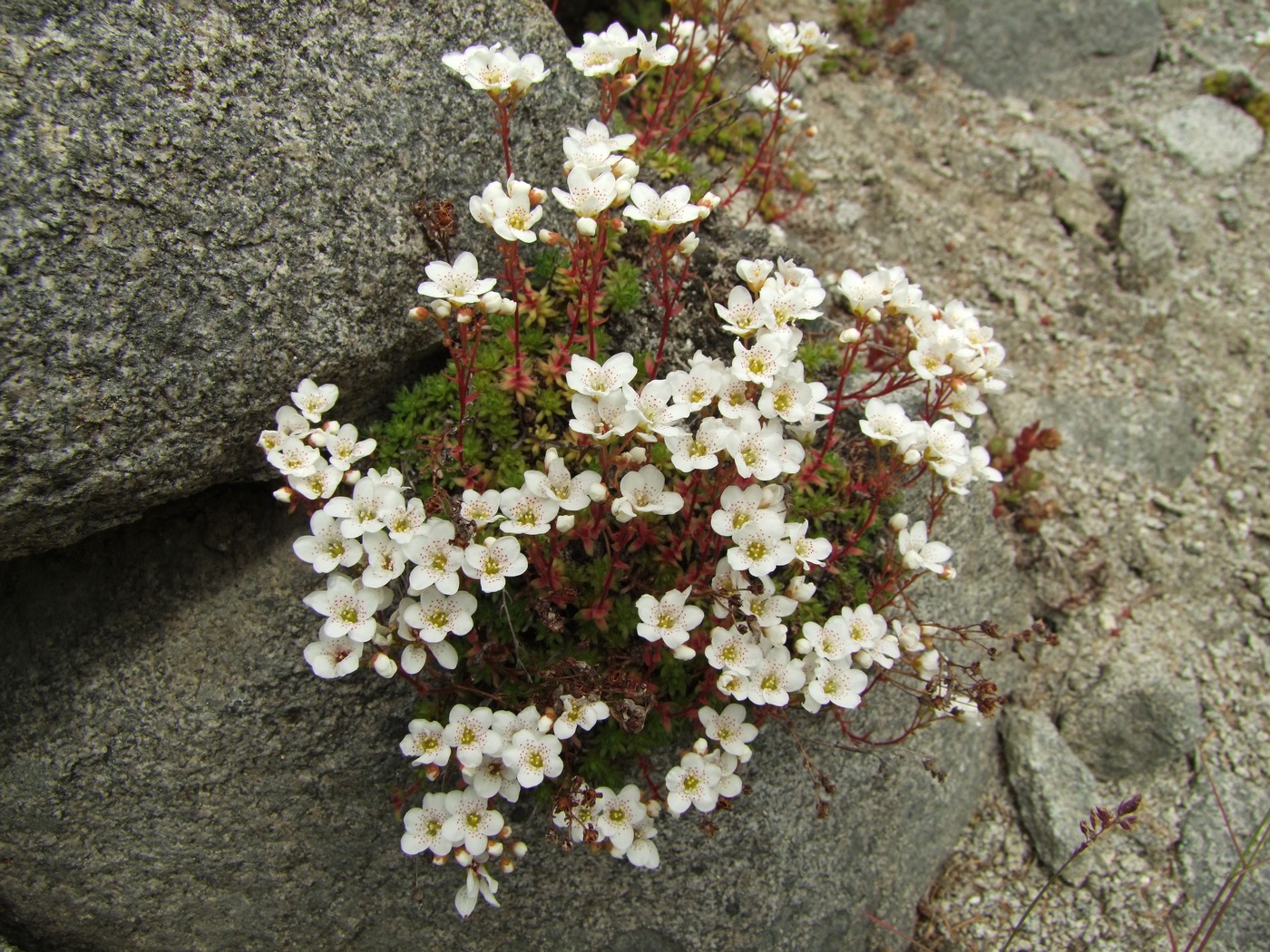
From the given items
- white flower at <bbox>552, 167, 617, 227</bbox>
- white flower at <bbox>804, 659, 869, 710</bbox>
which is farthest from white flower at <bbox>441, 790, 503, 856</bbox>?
white flower at <bbox>552, 167, 617, 227</bbox>

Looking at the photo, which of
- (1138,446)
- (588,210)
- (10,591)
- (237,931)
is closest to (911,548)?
(588,210)

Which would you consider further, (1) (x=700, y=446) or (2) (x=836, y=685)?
(2) (x=836, y=685)

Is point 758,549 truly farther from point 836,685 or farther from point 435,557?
point 435,557

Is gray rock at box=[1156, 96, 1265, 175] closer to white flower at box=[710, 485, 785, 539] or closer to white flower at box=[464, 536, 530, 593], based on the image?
white flower at box=[710, 485, 785, 539]

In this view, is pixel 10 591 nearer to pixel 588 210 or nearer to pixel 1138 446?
pixel 588 210

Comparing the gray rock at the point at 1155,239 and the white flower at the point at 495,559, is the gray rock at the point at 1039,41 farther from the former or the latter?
the white flower at the point at 495,559

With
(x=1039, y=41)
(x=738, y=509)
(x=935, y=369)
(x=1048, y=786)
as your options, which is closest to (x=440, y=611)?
(x=738, y=509)
